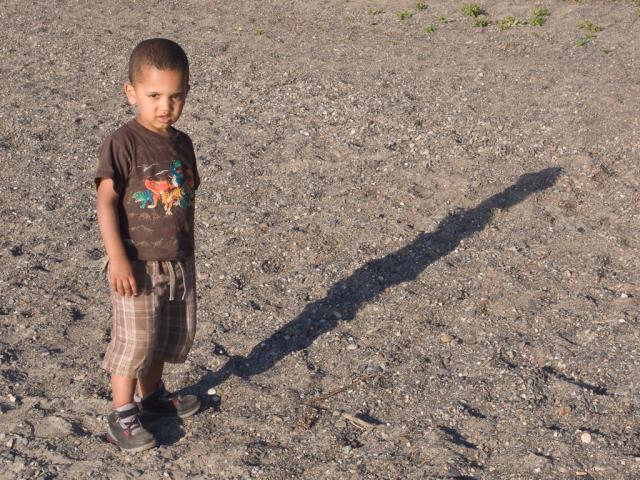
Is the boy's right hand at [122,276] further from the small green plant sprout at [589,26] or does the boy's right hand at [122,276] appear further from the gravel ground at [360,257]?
the small green plant sprout at [589,26]

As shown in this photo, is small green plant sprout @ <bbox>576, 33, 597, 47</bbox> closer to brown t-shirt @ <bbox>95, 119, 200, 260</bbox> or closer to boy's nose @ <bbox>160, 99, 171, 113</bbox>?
brown t-shirt @ <bbox>95, 119, 200, 260</bbox>

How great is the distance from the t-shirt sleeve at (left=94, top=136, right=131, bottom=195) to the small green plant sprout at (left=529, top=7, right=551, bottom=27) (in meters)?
7.75

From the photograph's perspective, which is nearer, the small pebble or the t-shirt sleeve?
the t-shirt sleeve

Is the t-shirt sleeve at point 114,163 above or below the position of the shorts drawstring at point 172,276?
above

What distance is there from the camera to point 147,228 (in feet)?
12.3

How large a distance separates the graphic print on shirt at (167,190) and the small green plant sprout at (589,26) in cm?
752

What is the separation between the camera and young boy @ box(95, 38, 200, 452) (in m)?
3.63

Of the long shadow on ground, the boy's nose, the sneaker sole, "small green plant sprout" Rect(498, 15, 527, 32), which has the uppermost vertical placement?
"small green plant sprout" Rect(498, 15, 527, 32)

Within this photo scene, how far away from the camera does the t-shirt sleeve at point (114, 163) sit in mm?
3596

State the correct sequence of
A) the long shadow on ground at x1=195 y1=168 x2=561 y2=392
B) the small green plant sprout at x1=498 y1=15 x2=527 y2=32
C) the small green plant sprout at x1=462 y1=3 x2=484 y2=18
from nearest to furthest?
the long shadow on ground at x1=195 y1=168 x2=561 y2=392 < the small green plant sprout at x1=498 y1=15 x2=527 y2=32 < the small green plant sprout at x1=462 y1=3 x2=484 y2=18

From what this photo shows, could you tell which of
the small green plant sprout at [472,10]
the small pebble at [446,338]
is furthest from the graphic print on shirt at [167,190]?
the small green plant sprout at [472,10]

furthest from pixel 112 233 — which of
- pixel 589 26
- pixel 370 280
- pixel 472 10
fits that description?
pixel 472 10

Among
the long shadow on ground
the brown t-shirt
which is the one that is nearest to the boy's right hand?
the brown t-shirt

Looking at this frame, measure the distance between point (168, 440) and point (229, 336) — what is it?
0.96 m
